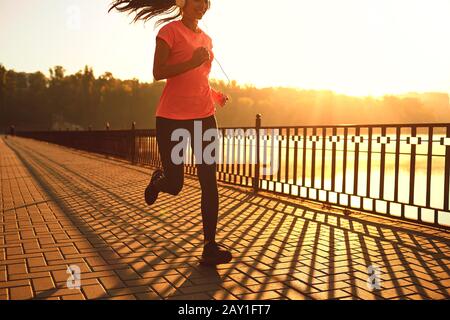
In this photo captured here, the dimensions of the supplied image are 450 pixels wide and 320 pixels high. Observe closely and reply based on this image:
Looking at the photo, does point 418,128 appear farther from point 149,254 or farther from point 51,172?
point 51,172

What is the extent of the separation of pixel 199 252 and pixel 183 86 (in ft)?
4.95

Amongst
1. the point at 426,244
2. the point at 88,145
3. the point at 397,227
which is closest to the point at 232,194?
the point at 397,227

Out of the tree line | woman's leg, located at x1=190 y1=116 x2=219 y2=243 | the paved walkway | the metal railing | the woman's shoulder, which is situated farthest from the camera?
the tree line

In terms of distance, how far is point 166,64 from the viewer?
3768mm

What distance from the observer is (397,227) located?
5820 millimetres

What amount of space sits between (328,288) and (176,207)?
13.2 feet

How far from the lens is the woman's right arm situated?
12.1ft

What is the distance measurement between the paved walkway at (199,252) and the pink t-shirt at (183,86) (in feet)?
3.94

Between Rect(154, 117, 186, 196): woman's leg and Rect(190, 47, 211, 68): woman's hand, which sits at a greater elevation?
Rect(190, 47, 211, 68): woman's hand

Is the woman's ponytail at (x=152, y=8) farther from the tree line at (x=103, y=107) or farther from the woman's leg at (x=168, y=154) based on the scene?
the tree line at (x=103, y=107)

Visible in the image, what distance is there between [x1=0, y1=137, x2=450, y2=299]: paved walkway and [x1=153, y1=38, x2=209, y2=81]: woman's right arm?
4.84 feet

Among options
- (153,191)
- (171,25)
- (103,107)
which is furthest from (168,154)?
(103,107)

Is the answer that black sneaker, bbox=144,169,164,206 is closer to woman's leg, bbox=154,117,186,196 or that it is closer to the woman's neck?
woman's leg, bbox=154,117,186,196

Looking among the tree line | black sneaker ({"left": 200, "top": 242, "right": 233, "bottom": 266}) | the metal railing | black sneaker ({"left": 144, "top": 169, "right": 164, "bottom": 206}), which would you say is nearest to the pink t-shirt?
black sneaker ({"left": 144, "top": 169, "right": 164, "bottom": 206})
